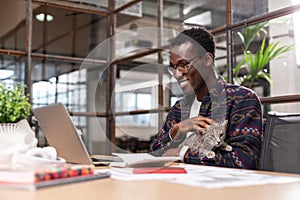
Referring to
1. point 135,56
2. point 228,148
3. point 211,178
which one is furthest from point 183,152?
point 135,56

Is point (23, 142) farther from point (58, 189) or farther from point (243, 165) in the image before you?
point (243, 165)

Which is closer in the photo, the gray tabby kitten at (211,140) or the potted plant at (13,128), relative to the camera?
the potted plant at (13,128)

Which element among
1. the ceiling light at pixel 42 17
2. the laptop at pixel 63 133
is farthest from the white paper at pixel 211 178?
the ceiling light at pixel 42 17

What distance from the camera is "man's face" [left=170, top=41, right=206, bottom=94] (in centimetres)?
183

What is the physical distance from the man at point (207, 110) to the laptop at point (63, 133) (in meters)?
0.36

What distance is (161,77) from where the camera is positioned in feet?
9.72

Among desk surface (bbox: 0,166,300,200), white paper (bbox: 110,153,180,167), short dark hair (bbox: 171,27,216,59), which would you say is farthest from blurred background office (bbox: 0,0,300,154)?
desk surface (bbox: 0,166,300,200)

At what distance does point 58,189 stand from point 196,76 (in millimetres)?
1128

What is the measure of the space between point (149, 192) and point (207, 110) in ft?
3.27

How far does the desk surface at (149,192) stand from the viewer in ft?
2.47

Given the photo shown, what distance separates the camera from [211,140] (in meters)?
1.57

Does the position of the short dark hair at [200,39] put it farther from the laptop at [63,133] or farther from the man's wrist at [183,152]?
the laptop at [63,133]

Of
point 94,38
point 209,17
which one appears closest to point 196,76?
point 209,17

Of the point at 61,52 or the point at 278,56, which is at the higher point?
the point at 61,52
